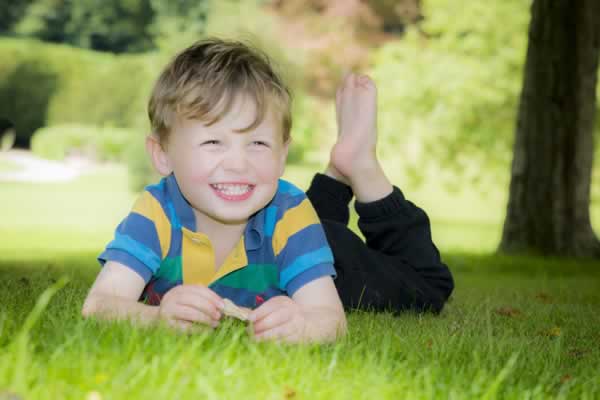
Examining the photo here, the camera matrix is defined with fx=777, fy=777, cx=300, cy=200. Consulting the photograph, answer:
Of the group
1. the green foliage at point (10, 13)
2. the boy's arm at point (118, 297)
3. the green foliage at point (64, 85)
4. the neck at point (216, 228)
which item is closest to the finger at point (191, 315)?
the boy's arm at point (118, 297)

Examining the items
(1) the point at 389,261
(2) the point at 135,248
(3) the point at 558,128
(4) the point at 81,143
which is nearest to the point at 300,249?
(2) the point at 135,248

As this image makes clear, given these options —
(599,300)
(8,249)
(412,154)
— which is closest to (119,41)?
(412,154)

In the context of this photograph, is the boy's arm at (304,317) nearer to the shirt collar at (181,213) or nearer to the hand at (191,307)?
the hand at (191,307)

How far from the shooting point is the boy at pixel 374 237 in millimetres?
2814

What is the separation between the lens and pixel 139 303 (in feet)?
6.73

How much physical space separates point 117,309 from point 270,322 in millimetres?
406

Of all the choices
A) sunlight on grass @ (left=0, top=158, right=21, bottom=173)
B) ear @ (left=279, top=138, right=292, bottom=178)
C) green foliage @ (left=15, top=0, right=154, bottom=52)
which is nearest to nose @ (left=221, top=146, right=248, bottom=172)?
ear @ (left=279, top=138, right=292, bottom=178)

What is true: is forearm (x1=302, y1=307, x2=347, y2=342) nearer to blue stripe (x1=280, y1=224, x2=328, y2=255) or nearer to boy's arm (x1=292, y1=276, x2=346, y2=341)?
boy's arm (x1=292, y1=276, x2=346, y2=341)

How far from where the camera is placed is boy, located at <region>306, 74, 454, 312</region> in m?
2.81

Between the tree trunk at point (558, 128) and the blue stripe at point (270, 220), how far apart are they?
4736mm

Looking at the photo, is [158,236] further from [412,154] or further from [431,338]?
[412,154]

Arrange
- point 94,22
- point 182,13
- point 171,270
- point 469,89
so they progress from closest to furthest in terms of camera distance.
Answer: point 171,270, point 469,89, point 182,13, point 94,22

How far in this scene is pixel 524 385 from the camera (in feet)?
5.54

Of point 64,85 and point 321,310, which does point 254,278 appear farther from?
point 64,85
